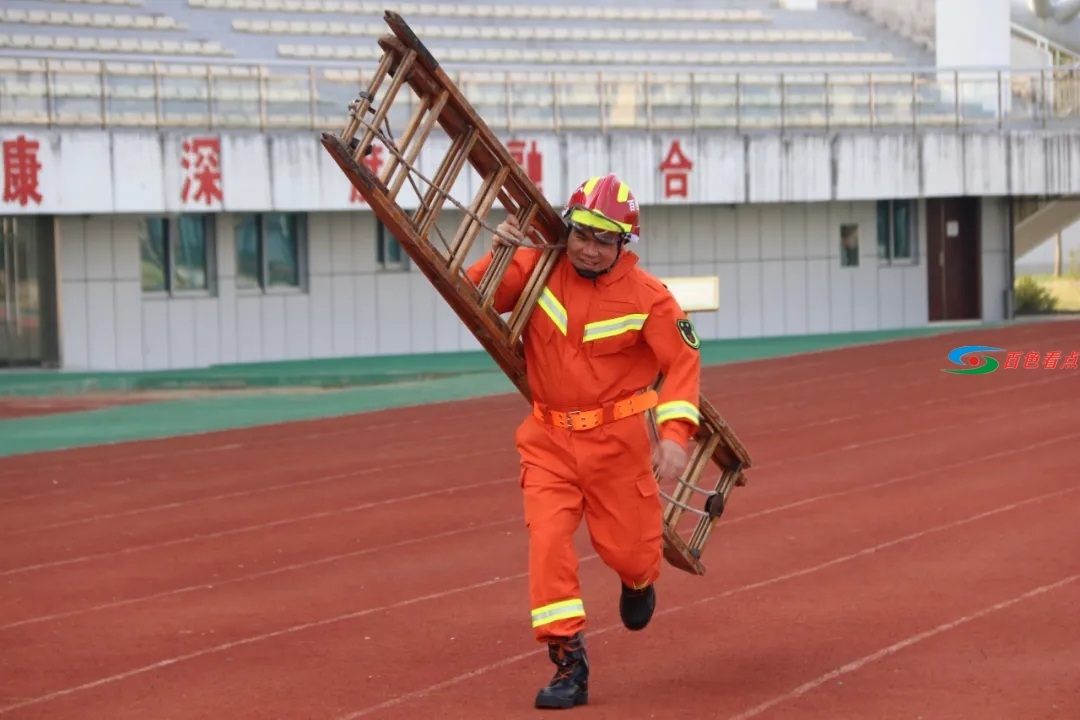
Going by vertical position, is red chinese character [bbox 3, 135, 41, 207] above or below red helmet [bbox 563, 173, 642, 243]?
above

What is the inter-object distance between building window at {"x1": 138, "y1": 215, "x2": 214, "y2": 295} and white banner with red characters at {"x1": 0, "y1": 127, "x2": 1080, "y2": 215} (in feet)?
5.08

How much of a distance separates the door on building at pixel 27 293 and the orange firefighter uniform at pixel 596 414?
1884cm

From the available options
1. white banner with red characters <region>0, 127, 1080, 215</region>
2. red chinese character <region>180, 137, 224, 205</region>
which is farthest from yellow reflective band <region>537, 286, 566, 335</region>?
red chinese character <region>180, 137, 224, 205</region>

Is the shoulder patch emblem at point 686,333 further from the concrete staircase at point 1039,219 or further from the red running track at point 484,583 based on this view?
the concrete staircase at point 1039,219

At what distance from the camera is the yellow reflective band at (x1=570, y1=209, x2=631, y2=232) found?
623 cm

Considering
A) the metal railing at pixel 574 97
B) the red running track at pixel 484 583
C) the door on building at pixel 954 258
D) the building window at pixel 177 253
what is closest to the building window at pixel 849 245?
the door on building at pixel 954 258

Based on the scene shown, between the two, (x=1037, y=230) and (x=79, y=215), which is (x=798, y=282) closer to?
(x=1037, y=230)

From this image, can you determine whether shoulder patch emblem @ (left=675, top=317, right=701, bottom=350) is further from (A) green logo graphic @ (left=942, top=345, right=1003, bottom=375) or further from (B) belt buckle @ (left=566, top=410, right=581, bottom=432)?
(A) green logo graphic @ (left=942, top=345, right=1003, bottom=375)

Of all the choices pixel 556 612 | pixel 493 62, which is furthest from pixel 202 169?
pixel 556 612

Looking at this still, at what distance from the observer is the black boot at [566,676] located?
245 inches

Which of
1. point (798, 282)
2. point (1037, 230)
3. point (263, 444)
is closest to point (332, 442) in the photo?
point (263, 444)

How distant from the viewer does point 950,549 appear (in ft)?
32.2

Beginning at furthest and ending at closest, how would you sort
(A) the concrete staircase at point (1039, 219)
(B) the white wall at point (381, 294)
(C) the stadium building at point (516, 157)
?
(A) the concrete staircase at point (1039, 219), (B) the white wall at point (381, 294), (C) the stadium building at point (516, 157)

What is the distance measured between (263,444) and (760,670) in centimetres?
952
